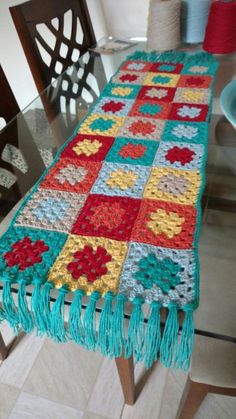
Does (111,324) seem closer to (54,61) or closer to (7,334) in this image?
(7,334)

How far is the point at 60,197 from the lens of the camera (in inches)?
27.8

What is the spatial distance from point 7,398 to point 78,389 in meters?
0.22

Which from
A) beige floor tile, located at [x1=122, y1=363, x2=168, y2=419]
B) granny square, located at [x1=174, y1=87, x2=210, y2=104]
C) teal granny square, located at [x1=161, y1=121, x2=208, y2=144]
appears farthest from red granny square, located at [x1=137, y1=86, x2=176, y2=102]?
beige floor tile, located at [x1=122, y1=363, x2=168, y2=419]

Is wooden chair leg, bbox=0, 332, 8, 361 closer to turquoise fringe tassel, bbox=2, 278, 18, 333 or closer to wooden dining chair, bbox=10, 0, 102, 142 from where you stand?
turquoise fringe tassel, bbox=2, 278, 18, 333

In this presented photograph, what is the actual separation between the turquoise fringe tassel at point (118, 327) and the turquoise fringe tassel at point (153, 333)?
0.04 m

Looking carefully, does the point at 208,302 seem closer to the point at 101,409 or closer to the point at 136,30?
the point at 101,409

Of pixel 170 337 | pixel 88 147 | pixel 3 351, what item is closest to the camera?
pixel 170 337

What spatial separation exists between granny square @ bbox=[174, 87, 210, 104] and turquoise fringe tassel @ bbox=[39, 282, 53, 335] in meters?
0.67

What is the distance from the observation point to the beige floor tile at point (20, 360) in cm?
106

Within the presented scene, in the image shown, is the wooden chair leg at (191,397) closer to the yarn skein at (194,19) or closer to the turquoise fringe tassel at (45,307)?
the turquoise fringe tassel at (45,307)

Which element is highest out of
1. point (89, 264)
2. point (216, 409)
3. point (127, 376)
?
point (89, 264)

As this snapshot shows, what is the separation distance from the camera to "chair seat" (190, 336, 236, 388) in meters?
0.64

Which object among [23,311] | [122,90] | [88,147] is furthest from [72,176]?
[122,90]

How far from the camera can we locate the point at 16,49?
5.35ft
